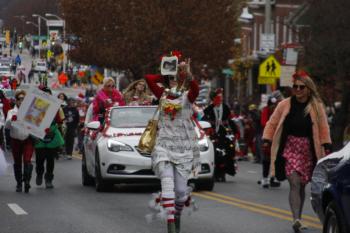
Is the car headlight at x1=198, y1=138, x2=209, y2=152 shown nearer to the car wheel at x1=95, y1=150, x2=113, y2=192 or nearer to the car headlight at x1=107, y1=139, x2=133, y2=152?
the car headlight at x1=107, y1=139, x2=133, y2=152

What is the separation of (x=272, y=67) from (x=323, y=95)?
2.52m

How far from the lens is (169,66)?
11945 millimetres

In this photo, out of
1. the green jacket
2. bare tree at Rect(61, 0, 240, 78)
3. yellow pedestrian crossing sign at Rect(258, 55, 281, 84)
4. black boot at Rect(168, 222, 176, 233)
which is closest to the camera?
black boot at Rect(168, 222, 176, 233)

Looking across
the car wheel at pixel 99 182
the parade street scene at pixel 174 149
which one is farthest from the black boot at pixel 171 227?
the car wheel at pixel 99 182

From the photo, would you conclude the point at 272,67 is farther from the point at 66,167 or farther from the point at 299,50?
the point at 66,167

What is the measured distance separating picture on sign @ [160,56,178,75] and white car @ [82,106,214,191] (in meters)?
5.91

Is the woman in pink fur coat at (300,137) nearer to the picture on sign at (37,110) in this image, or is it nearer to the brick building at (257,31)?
the picture on sign at (37,110)

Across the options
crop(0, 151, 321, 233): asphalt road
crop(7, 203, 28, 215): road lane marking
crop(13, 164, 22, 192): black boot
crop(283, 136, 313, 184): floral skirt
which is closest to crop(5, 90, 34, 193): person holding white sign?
crop(13, 164, 22, 192): black boot

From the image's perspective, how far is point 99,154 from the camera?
1856cm

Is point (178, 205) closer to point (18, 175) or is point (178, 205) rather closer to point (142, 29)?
point (18, 175)

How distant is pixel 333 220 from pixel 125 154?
9.08m

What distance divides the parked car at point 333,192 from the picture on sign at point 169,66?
2.12 metres

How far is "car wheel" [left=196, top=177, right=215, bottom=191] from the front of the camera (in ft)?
62.0

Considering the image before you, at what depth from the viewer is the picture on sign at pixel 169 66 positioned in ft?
38.9
